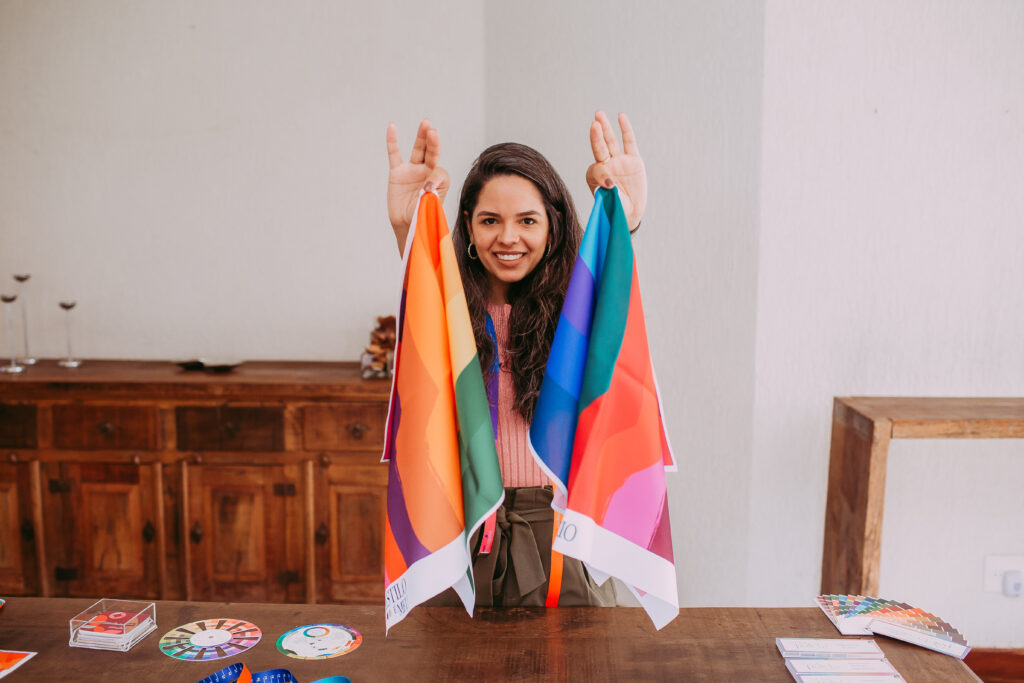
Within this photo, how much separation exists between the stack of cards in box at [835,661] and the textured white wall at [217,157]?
7.32 ft

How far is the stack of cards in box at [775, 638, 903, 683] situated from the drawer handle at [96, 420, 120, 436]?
233cm

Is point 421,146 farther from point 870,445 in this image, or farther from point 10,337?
point 10,337

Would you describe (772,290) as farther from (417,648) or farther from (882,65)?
(417,648)

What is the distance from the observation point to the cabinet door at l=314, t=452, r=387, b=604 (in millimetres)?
2514

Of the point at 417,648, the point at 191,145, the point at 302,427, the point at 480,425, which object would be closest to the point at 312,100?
the point at 191,145

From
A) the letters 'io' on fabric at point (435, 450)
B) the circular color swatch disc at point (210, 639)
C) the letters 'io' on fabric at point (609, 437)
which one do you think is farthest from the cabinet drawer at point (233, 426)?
the letters 'io' on fabric at point (609, 437)

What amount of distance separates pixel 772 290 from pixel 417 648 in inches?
70.8

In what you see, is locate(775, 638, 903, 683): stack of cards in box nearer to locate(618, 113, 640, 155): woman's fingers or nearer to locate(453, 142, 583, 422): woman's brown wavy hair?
locate(453, 142, 583, 422): woman's brown wavy hair

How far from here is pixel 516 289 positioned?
61.0 inches

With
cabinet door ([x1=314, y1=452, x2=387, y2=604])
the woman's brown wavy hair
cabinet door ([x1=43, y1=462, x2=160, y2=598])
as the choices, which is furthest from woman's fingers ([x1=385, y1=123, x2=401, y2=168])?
cabinet door ([x1=43, y1=462, x2=160, y2=598])

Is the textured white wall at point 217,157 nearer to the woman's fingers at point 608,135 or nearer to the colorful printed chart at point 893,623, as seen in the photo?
the woman's fingers at point 608,135

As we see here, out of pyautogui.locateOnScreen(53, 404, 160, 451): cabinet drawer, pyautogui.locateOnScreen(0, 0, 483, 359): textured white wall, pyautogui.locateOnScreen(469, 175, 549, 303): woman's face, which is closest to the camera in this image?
pyautogui.locateOnScreen(469, 175, 549, 303): woman's face

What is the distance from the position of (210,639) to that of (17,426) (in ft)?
6.30

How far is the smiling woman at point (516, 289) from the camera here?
136 cm
